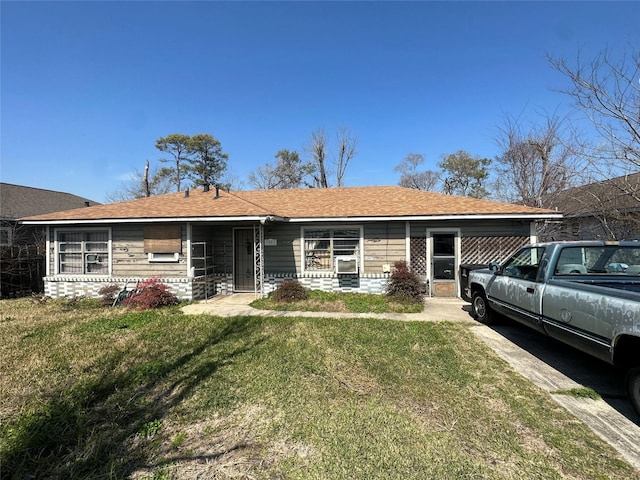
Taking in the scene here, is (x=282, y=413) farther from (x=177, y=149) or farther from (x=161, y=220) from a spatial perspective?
(x=177, y=149)

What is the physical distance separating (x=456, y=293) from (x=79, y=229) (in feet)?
42.4

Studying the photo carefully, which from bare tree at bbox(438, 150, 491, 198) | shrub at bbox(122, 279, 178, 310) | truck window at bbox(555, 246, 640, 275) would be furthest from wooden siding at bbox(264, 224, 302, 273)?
bare tree at bbox(438, 150, 491, 198)

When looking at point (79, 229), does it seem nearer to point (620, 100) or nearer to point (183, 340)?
point (183, 340)

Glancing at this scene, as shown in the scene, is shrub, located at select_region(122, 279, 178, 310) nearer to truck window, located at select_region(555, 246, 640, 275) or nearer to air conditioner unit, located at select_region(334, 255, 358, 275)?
air conditioner unit, located at select_region(334, 255, 358, 275)

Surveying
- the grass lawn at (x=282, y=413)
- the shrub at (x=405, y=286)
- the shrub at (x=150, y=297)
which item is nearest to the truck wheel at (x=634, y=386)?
the grass lawn at (x=282, y=413)

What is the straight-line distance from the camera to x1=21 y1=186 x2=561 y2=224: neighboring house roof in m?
9.31

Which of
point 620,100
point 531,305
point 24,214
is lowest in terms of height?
point 531,305

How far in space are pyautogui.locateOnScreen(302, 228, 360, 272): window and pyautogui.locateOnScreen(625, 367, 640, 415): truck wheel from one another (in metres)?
7.32

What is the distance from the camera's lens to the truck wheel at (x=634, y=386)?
10.4 feet

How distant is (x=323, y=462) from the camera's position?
2561mm

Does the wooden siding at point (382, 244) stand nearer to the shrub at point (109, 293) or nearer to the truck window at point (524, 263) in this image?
the truck window at point (524, 263)

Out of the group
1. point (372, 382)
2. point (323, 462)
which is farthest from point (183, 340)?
point (323, 462)

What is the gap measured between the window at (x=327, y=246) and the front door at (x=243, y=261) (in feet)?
6.64

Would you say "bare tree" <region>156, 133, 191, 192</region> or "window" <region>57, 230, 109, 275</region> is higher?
"bare tree" <region>156, 133, 191, 192</region>
